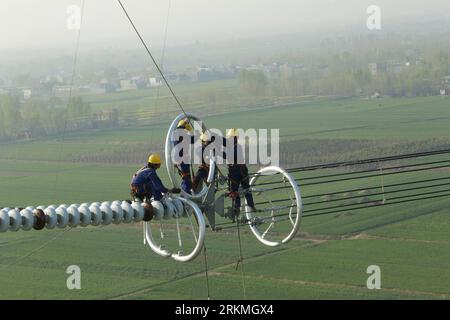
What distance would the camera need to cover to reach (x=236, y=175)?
451 inches

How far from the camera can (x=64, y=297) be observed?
83.7 ft

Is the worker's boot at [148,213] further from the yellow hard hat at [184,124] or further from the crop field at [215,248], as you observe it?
the crop field at [215,248]

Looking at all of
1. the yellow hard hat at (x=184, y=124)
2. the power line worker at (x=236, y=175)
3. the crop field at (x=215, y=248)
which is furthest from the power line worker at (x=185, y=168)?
the crop field at (x=215, y=248)

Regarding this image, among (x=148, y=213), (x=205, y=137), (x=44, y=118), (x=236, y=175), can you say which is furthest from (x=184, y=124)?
(x=44, y=118)

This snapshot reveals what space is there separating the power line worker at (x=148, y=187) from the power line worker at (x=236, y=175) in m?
0.82

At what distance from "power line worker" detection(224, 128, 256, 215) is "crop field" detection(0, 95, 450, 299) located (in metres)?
4.61

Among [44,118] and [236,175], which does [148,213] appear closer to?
[236,175]

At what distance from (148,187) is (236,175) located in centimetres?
112

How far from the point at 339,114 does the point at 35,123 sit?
764 inches

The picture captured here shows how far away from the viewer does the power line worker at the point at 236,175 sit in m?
11.4

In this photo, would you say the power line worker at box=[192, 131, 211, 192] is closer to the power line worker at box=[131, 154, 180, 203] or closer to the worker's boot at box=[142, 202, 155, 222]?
the power line worker at box=[131, 154, 180, 203]

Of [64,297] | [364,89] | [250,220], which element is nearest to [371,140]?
[364,89]

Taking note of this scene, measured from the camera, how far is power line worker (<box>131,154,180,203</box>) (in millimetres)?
10727
